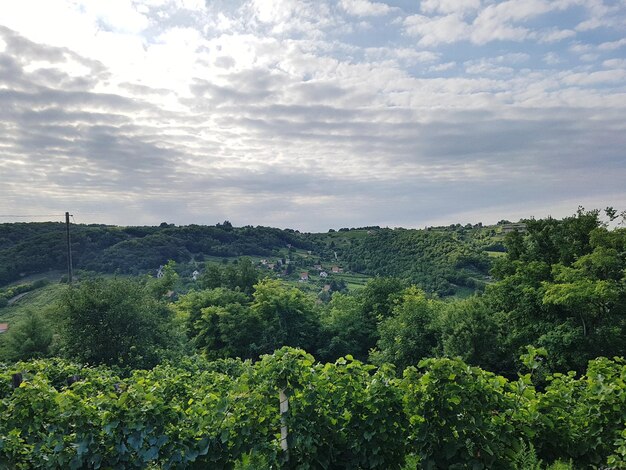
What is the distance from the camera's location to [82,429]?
4605mm

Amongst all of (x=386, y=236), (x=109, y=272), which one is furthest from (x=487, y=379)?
(x=386, y=236)

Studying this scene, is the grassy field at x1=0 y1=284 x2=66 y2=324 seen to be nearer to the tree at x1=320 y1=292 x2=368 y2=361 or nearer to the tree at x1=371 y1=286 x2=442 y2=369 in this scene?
the tree at x1=320 y1=292 x2=368 y2=361

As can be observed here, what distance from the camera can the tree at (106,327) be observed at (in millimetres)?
18141

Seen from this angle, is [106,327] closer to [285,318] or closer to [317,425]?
[285,318]

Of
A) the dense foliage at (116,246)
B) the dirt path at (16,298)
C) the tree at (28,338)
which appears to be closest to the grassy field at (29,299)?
the dirt path at (16,298)

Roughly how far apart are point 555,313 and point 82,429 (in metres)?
21.5

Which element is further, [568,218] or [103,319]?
[568,218]

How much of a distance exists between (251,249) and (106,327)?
257 feet

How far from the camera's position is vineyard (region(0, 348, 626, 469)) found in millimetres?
4539

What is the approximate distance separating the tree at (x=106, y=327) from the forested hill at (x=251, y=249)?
1560 inches

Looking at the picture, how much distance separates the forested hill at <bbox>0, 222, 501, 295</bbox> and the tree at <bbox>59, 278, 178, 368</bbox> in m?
39.6

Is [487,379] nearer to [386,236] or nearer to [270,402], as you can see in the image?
[270,402]

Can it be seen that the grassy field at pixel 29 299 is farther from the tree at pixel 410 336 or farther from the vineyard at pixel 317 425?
the vineyard at pixel 317 425

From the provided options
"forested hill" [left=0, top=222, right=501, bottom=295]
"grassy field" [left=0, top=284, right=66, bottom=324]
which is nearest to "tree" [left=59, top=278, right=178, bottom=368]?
"grassy field" [left=0, top=284, right=66, bottom=324]
